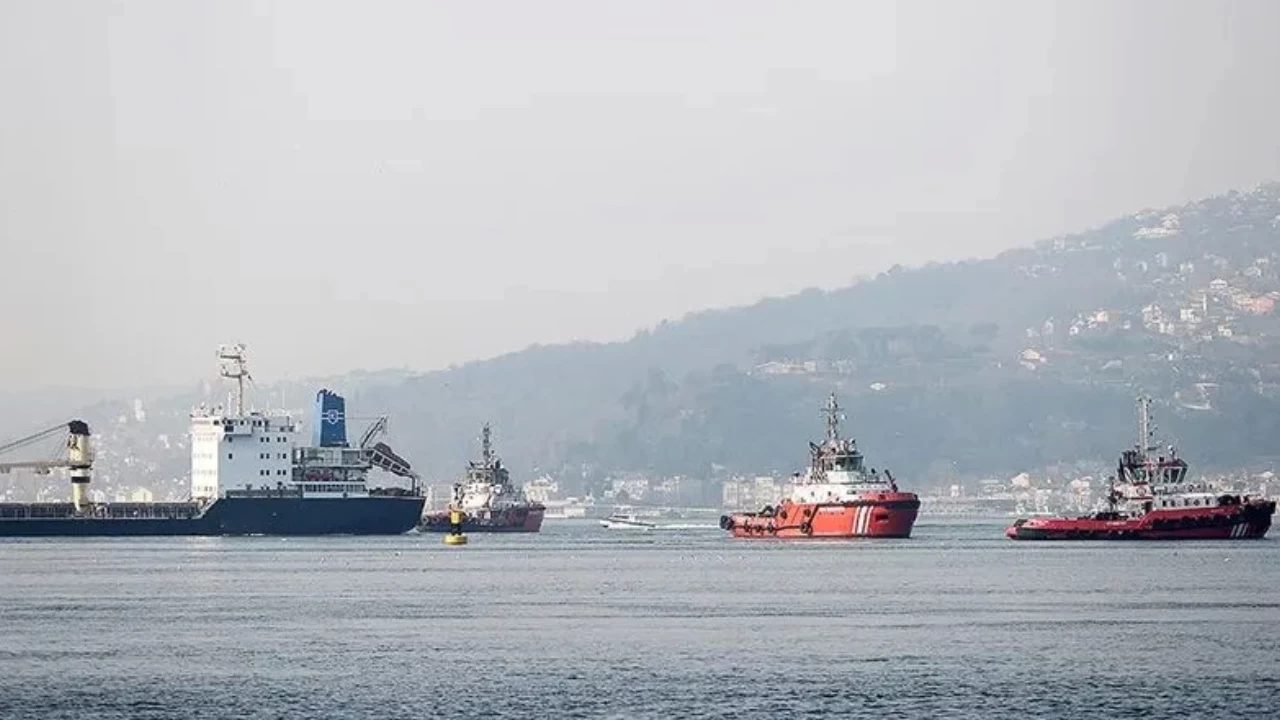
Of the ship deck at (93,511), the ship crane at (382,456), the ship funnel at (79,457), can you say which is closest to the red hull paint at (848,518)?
the ship crane at (382,456)

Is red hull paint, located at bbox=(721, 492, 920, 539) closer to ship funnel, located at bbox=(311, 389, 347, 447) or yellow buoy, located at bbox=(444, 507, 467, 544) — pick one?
yellow buoy, located at bbox=(444, 507, 467, 544)

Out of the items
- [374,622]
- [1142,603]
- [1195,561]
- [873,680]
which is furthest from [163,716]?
[1195,561]

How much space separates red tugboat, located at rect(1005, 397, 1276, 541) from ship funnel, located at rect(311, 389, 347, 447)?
2315 inches

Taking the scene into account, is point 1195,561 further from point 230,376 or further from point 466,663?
point 230,376

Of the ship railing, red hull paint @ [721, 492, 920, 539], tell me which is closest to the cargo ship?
the ship railing

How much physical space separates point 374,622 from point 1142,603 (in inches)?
1188

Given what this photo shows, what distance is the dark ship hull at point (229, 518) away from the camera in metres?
186

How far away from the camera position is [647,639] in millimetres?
79875

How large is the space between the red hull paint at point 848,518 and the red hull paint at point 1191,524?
41.4ft

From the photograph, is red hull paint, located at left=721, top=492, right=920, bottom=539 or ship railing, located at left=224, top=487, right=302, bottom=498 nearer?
red hull paint, located at left=721, top=492, right=920, bottom=539

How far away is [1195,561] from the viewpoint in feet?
445

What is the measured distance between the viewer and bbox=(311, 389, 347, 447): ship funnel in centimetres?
18938

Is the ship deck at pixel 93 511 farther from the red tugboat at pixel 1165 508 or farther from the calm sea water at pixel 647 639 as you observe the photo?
the red tugboat at pixel 1165 508

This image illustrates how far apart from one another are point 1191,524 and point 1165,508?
232 cm
